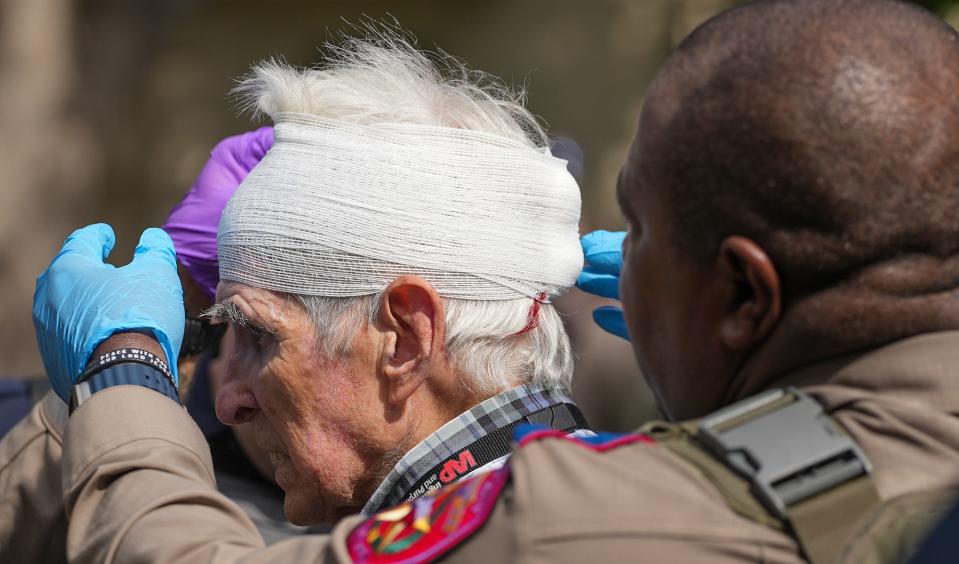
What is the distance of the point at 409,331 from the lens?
2.37 m

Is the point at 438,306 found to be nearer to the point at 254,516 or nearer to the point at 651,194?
the point at 651,194

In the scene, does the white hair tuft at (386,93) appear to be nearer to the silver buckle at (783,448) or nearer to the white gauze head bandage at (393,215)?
the white gauze head bandage at (393,215)

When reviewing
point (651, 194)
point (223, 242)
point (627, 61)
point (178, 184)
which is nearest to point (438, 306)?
point (223, 242)

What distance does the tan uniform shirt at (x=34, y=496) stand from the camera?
101 inches

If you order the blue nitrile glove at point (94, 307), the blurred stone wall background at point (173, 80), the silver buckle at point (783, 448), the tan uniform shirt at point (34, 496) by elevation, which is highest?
the silver buckle at point (783, 448)

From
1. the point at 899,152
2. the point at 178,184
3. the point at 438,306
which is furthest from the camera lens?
the point at 178,184

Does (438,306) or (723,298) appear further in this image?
(438,306)

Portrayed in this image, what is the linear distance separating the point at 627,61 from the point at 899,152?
745cm

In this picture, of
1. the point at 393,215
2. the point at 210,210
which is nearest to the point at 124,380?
the point at 393,215

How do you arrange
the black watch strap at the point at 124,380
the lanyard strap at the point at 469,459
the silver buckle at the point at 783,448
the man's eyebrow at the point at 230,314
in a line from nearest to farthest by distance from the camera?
the silver buckle at the point at 783,448 < the black watch strap at the point at 124,380 < the lanyard strap at the point at 469,459 < the man's eyebrow at the point at 230,314

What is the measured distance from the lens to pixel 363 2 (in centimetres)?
924

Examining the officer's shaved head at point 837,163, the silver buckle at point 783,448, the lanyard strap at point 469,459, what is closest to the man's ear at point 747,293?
the officer's shaved head at point 837,163

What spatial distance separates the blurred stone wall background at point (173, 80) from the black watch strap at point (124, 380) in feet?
17.4

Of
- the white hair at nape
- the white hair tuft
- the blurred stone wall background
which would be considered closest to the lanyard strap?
the white hair at nape
